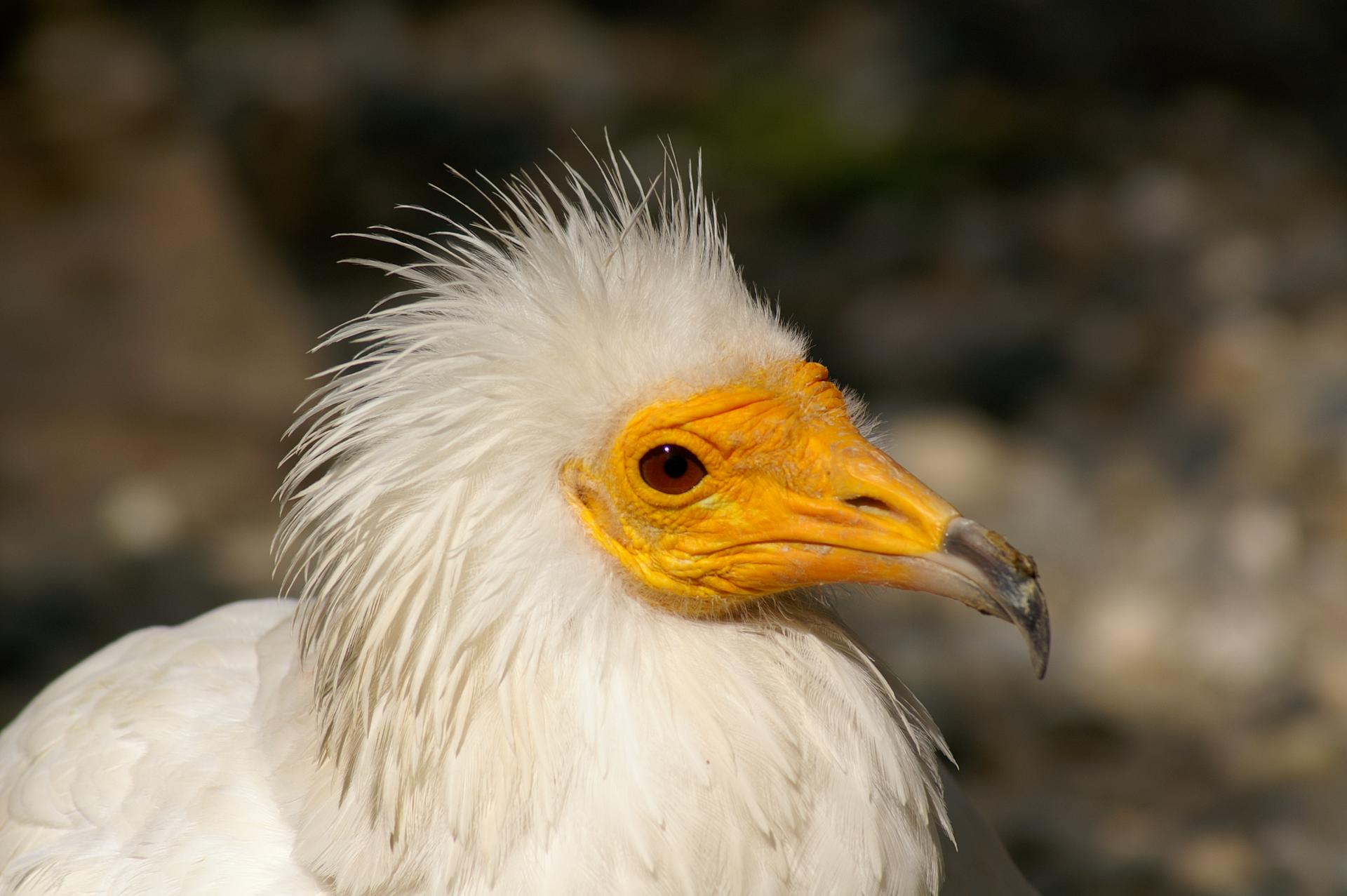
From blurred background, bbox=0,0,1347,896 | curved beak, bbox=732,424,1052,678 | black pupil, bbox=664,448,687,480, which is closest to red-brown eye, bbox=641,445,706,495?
black pupil, bbox=664,448,687,480

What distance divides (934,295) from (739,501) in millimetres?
7034

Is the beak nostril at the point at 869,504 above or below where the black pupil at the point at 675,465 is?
above

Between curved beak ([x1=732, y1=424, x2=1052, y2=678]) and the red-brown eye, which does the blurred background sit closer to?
curved beak ([x1=732, y1=424, x2=1052, y2=678])

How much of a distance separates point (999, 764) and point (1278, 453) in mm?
2712

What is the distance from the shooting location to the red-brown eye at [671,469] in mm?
2480

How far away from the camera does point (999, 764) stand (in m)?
5.83

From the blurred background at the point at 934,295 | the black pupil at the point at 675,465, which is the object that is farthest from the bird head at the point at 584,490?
the blurred background at the point at 934,295

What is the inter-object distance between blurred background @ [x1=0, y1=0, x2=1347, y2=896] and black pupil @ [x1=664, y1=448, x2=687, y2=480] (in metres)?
3.48

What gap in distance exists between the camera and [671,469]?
2.49 m

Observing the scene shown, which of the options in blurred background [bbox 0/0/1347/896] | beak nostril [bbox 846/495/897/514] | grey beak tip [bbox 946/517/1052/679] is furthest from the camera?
blurred background [bbox 0/0/1347/896]

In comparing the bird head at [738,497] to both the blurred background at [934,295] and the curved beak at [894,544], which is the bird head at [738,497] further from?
the blurred background at [934,295]

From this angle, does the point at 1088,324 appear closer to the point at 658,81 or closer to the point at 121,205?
the point at 658,81

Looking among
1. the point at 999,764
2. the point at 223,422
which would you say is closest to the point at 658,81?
the point at 223,422

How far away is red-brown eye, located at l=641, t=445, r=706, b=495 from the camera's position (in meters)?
2.48
